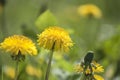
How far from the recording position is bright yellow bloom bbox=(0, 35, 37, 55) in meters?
0.89

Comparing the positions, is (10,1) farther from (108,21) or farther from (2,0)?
(2,0)

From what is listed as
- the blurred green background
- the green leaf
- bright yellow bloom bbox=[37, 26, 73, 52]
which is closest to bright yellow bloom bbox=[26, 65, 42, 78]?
the blurred green background

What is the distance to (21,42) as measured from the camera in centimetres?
94

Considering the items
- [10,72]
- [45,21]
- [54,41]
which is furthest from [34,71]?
[54,41]

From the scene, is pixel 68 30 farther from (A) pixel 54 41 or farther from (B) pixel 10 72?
(A) pixel 54 41

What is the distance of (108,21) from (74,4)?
0.32 m

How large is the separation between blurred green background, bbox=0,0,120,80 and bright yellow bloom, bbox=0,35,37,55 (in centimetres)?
12

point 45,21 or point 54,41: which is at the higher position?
point 45,21

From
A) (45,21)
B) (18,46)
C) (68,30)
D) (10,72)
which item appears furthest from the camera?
(10,72)

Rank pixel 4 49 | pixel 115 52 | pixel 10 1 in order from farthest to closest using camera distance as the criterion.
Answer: pixel 10 1
pixel 115 52
pixel 4 49

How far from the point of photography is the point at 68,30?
1330 mm

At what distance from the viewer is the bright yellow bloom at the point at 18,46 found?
0.89 m

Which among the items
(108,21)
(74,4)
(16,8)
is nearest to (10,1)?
(16,8)

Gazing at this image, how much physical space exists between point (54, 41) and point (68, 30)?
0.41 metres
